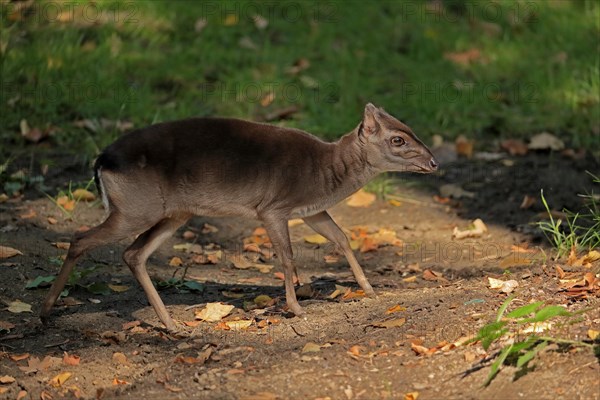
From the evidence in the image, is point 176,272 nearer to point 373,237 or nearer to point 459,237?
point 373,237

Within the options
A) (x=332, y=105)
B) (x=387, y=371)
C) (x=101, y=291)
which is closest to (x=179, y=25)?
(x=332, y=105)

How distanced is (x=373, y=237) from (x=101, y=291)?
2115mm

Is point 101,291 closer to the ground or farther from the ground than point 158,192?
closer to the ground

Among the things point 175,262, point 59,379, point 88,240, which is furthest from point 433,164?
point 59,379

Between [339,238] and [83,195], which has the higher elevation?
[339,238]

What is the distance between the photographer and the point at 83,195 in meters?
7.71

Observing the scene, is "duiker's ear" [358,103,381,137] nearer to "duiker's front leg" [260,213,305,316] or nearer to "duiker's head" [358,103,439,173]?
"duiker's head" [358,103,439,173]

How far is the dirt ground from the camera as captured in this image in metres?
4.71

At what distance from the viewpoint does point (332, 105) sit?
375 inches

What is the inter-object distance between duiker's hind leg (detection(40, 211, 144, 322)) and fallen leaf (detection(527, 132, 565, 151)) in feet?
Result: 14.2

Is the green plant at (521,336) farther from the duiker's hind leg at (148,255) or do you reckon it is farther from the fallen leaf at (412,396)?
the duiker's hind leg at (148,255)

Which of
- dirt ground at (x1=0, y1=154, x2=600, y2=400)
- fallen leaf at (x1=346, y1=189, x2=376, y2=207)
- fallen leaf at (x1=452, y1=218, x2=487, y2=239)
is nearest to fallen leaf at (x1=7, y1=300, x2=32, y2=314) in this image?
dirt ground at (x1=0, y1=154, x2=600, y2=400)

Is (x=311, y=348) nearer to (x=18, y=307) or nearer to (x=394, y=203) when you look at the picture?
(x=18, y=307)

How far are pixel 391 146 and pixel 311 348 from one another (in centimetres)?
158
